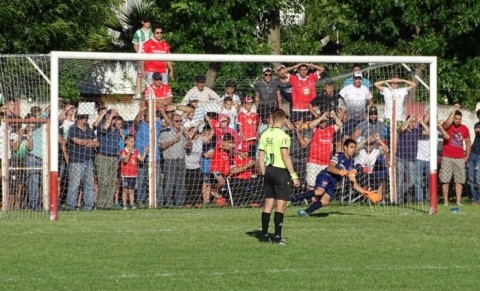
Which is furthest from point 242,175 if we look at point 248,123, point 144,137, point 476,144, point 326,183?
point 476,144

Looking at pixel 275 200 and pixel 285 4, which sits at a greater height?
pixel 285 4

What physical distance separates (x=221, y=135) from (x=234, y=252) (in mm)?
7854

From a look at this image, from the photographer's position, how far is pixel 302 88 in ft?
76.6

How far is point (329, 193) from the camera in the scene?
20484 millimetres

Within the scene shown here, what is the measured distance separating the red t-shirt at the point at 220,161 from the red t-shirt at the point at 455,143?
4.77 m

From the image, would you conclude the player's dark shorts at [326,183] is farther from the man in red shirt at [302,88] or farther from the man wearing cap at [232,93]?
the man wearing cap at [232,93]

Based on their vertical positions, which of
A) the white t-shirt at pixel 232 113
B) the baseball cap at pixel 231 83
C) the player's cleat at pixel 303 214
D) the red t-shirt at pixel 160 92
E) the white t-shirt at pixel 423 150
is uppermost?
the baseball cap at pixel 231 83

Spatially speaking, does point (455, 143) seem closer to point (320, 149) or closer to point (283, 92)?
point (320, 149)

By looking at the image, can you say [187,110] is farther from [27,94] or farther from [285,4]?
[285,4]

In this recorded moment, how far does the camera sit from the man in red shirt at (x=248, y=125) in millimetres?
23062

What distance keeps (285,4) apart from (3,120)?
443 inches

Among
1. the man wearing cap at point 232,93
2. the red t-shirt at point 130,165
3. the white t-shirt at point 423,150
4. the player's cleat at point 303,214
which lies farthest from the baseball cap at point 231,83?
the player's cleat at point 303,214

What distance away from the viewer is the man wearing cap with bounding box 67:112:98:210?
2202 cm

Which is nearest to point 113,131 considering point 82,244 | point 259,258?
point 82,244
